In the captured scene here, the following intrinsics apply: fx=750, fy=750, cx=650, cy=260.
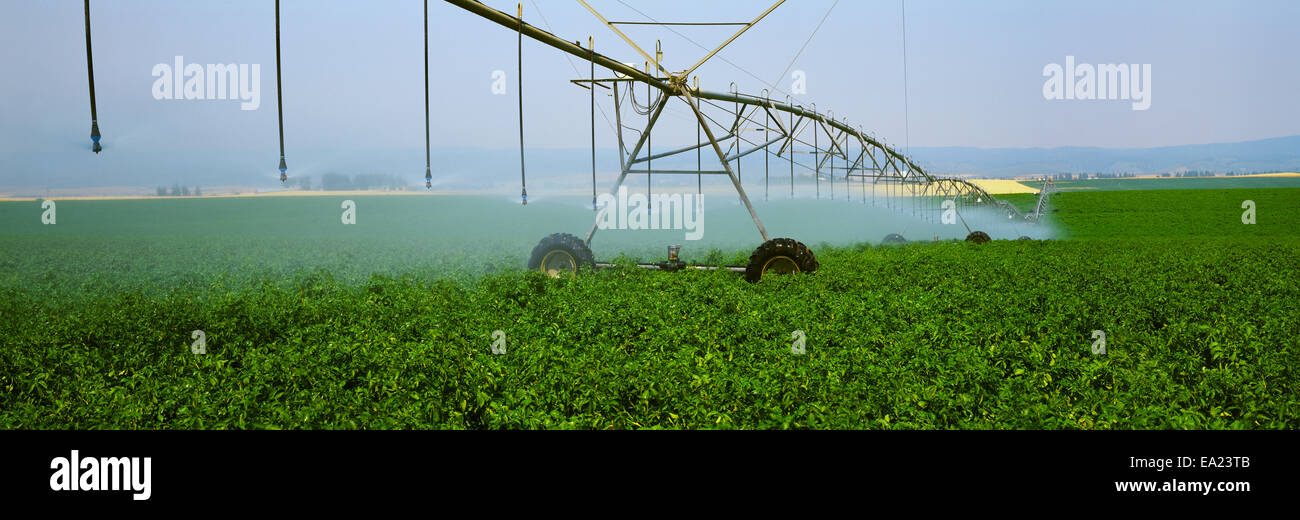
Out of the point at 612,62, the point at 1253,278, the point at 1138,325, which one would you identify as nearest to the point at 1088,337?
the point at 1138,325

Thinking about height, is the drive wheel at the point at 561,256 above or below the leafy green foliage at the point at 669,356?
above

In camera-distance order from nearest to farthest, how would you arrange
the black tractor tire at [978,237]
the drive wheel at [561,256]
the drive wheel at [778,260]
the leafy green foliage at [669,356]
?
the leafy green foliage at [669,356], the drive wheel at [778,260], the drive wheel at [561,256], the black tractor tire at [978,237]

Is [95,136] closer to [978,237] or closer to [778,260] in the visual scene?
[778,260]

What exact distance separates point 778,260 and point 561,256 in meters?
4.63

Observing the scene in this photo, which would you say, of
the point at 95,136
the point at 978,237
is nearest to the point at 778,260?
the point at 95,136

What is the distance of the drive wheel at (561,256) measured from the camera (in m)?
15.5

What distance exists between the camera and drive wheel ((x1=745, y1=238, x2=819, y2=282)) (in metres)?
A: 13.9

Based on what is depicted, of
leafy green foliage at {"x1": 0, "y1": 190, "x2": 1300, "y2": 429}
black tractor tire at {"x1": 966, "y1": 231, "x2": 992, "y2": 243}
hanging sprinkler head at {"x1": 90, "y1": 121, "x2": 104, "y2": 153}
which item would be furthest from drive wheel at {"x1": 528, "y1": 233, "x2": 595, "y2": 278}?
black tractor tire at {"x1": 966, "y1": 231, "x2": 992, "y2": 243}

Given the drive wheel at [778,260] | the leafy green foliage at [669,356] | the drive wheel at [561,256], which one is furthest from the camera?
the drive wheel at [561,256]

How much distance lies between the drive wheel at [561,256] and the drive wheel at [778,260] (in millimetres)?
3429

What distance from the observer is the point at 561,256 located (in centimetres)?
1581

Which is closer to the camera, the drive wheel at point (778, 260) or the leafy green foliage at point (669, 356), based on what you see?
the leafy green foliage at point (669, 356)

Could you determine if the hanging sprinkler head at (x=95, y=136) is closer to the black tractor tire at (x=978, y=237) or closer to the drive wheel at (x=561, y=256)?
the drive wheel at (x=561, y=256)

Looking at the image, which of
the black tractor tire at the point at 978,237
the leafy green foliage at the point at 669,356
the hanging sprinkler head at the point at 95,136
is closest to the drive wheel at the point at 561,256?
the leafy green foliage at the point at 669,356
